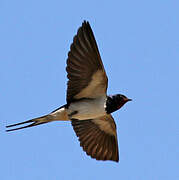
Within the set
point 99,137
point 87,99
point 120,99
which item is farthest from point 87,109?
point 99,137

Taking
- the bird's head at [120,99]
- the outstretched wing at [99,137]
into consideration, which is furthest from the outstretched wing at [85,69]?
the outstretched wing at [99,137]

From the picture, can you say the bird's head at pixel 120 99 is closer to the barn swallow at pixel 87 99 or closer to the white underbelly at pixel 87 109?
the barn swallow at pixel 87 99

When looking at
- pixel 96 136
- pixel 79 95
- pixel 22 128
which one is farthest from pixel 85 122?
pixel 22 128

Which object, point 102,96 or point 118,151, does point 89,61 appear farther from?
point 118,151

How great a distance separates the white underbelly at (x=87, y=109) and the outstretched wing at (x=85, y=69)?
10cm

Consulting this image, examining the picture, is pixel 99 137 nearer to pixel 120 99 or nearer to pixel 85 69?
pixel 120 99

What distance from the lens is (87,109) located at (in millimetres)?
7664

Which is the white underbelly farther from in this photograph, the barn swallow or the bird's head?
the bird's head

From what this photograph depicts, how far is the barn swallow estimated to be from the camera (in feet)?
23.6

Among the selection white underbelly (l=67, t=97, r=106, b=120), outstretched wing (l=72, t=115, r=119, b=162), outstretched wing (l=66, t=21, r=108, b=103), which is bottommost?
outstretched wing (l=72, t=115, r=119, b=162)

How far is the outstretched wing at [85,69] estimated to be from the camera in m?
7.11

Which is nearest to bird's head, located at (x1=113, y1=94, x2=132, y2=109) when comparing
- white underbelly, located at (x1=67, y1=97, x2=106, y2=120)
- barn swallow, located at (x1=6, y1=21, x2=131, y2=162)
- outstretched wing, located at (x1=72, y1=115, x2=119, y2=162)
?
barn swallow, located at (x1=6, y1=21, x2=131, y2=162)

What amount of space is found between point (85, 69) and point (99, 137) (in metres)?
1.59

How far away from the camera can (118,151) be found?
865 cm
